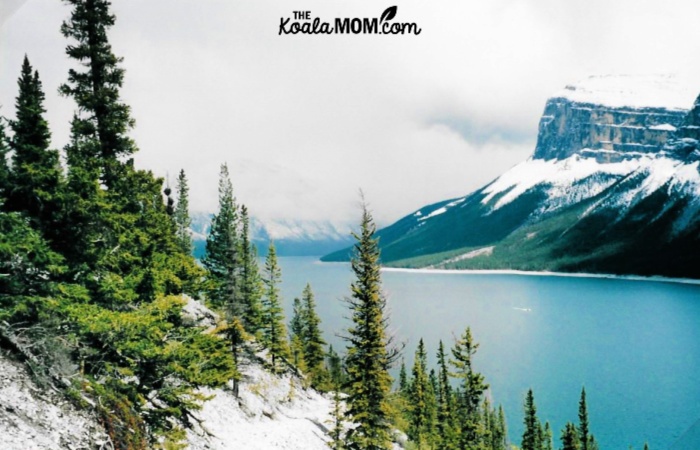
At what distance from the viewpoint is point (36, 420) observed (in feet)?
33.8

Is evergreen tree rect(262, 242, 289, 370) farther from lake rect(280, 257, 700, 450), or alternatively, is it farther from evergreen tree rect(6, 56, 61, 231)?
evergreen tree rect(6, 56, 61, 231)

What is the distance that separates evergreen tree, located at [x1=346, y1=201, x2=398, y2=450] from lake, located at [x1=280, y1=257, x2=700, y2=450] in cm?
128

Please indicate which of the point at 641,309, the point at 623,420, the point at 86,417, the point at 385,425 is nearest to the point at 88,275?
the point at 86,417

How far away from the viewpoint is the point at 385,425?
22.7 m

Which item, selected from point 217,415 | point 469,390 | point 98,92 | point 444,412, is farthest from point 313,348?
point 98,92

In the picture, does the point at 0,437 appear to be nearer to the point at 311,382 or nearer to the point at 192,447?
the point at 192,447

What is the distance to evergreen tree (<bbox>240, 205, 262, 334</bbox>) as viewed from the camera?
4438 centimetres

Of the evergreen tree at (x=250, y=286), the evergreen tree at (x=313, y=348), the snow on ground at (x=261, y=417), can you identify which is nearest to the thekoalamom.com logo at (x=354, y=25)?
the snow on ground at (x=261, y=417)

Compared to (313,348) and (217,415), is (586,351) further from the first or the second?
(217,415)

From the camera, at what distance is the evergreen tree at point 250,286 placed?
44.4 metres

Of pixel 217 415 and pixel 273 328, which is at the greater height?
pixel 273 328

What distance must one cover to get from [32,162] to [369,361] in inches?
660

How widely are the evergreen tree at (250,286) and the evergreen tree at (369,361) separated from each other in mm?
22986

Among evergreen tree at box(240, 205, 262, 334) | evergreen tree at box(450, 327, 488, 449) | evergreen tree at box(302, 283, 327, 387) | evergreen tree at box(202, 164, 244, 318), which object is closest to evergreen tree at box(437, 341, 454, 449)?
evergreen tree at box(450, 327, 488, 449)
